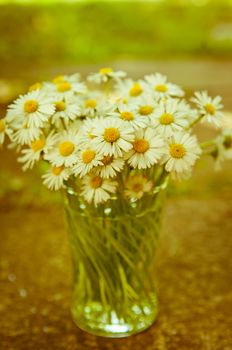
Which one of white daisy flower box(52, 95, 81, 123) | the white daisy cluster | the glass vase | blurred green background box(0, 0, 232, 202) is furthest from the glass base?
blurred green background box(0, 0, 232, 202)

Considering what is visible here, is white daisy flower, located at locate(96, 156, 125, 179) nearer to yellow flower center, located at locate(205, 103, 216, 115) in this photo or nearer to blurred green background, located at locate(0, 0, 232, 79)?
yellow flower center, located at locate(205, 103, 216, 115)

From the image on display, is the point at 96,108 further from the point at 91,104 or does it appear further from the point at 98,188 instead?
the point at 98,188

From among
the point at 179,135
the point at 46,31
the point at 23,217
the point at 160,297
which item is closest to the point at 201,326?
the point at 160,297

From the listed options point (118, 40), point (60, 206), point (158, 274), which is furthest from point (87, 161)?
point (118, 40)

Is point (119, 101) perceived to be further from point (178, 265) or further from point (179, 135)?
point (178, 265)

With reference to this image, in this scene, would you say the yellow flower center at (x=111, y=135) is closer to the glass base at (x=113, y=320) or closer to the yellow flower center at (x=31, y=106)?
the yellow flower center at (x=31, y=106)

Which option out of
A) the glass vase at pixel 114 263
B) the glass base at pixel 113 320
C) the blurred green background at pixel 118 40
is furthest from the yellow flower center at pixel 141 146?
the blurred green background at pixel 118 40

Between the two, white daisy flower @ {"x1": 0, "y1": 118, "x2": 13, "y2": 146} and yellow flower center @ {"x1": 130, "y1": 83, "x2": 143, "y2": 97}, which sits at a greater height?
yellow flower center @ {"x1": 130, "y1": 83, "x2": 143, "y2": 97}
